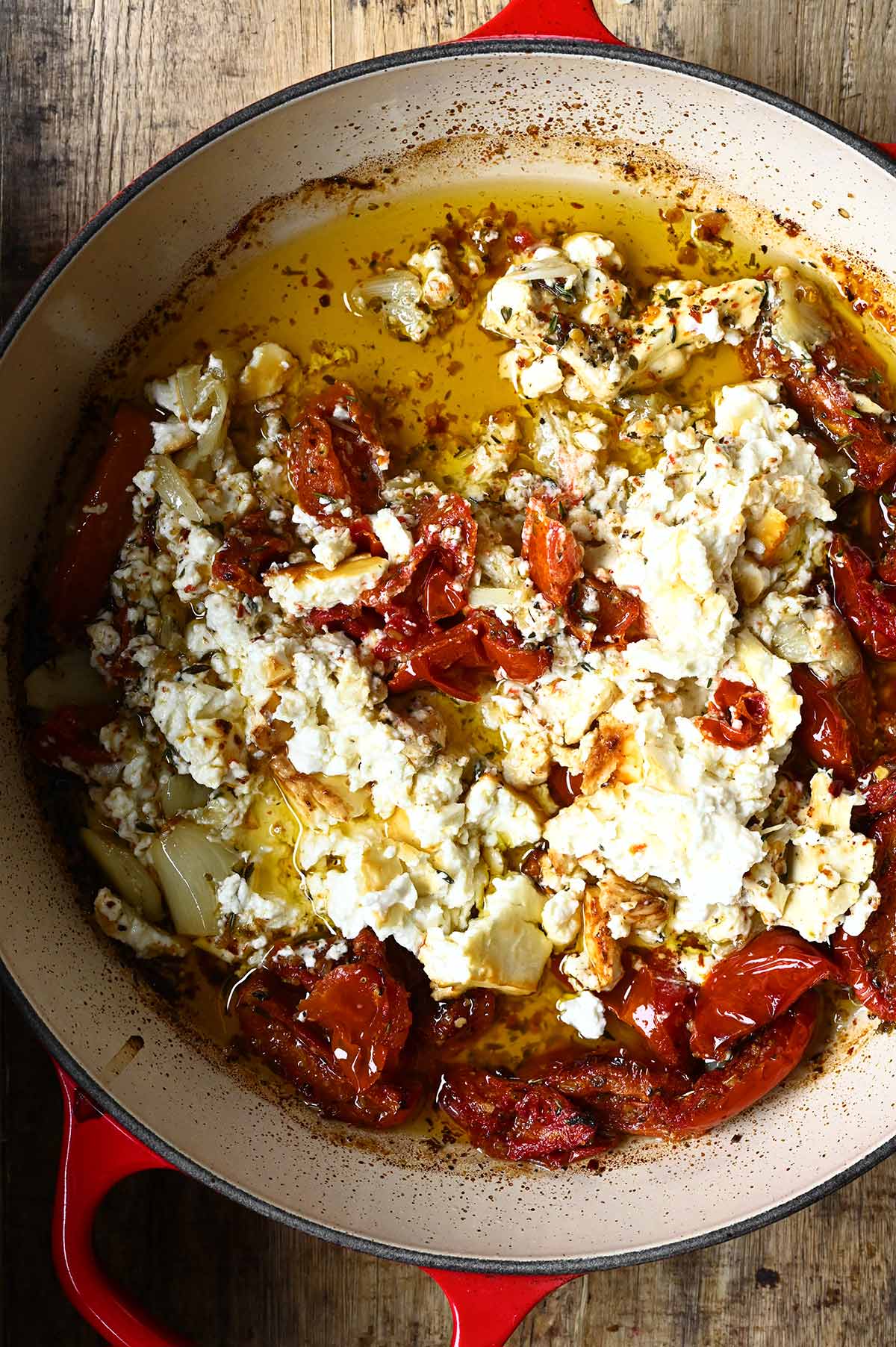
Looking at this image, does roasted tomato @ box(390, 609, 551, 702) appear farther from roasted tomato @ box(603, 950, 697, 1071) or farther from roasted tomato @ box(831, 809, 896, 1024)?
roasted tomato @ box(831, 809, 896, 1024)

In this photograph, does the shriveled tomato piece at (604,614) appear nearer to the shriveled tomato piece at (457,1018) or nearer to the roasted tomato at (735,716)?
the roasted tomato at (735,716)

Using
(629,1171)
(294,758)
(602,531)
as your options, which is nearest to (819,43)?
(602,531)

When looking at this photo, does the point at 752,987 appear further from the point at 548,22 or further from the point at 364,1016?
the point at 548,22

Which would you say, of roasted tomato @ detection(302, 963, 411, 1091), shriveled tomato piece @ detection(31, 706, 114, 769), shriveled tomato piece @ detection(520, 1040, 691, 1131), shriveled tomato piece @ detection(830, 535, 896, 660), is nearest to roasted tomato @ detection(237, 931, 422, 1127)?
roasted tomato @ detection(302, 963, 411, 1091)

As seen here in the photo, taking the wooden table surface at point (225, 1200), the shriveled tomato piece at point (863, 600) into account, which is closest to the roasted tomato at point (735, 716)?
the shriveled tomato piece at point (863, 600)

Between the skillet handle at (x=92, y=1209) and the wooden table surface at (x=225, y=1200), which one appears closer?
the skillet handle at (x=92, y=1209)

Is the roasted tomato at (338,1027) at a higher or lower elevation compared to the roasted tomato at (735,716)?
lower
